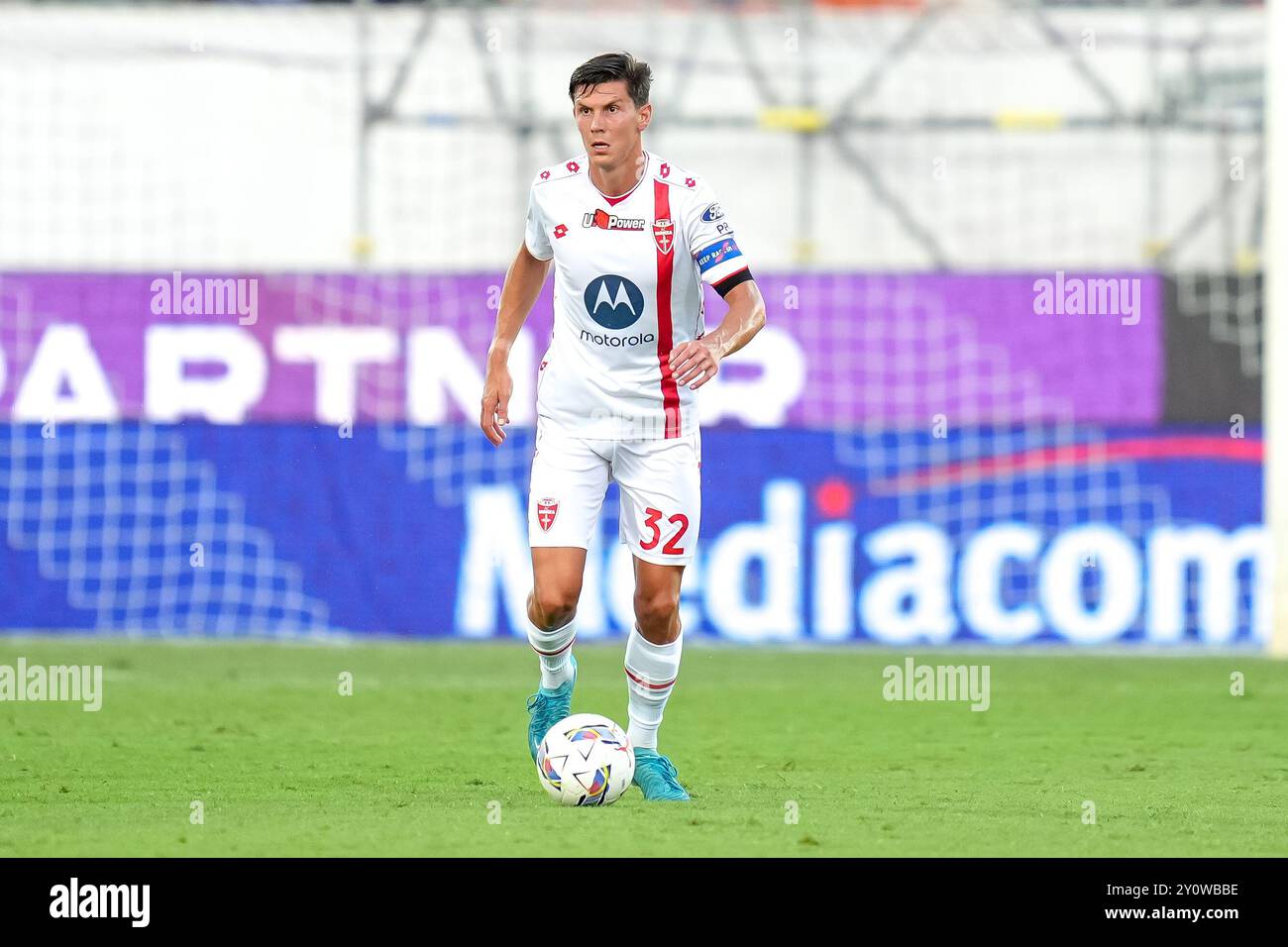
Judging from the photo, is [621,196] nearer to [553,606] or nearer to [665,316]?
[665,316]

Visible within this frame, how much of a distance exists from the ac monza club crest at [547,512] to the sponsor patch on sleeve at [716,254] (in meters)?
0.83

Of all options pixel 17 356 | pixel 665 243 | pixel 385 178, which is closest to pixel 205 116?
pixel 385 178

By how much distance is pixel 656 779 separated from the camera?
22.2ft

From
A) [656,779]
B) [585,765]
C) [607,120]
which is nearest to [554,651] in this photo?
[656,779]

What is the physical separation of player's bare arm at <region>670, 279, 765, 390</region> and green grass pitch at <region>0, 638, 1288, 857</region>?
1.24 metres

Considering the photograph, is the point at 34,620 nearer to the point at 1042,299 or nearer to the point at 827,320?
the point at 827,320

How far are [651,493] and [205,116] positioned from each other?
9.15m

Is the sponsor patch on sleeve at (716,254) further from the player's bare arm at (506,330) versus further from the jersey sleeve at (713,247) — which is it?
the player's bare arm at (506,330)

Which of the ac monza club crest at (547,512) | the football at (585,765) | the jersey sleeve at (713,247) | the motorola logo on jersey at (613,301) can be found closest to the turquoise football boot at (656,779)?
the football at (585,765)

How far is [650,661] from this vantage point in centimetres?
700

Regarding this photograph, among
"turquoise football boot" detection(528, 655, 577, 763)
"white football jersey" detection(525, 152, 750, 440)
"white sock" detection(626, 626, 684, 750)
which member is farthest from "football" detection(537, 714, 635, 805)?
"white football jersey" detection(525, 152, 750, 440)

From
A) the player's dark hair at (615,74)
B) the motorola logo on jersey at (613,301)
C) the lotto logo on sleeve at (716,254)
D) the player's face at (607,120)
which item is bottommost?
the motorola logo on jersey at (613,301)

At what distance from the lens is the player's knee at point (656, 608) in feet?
22.7

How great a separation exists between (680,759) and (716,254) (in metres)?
2.09
